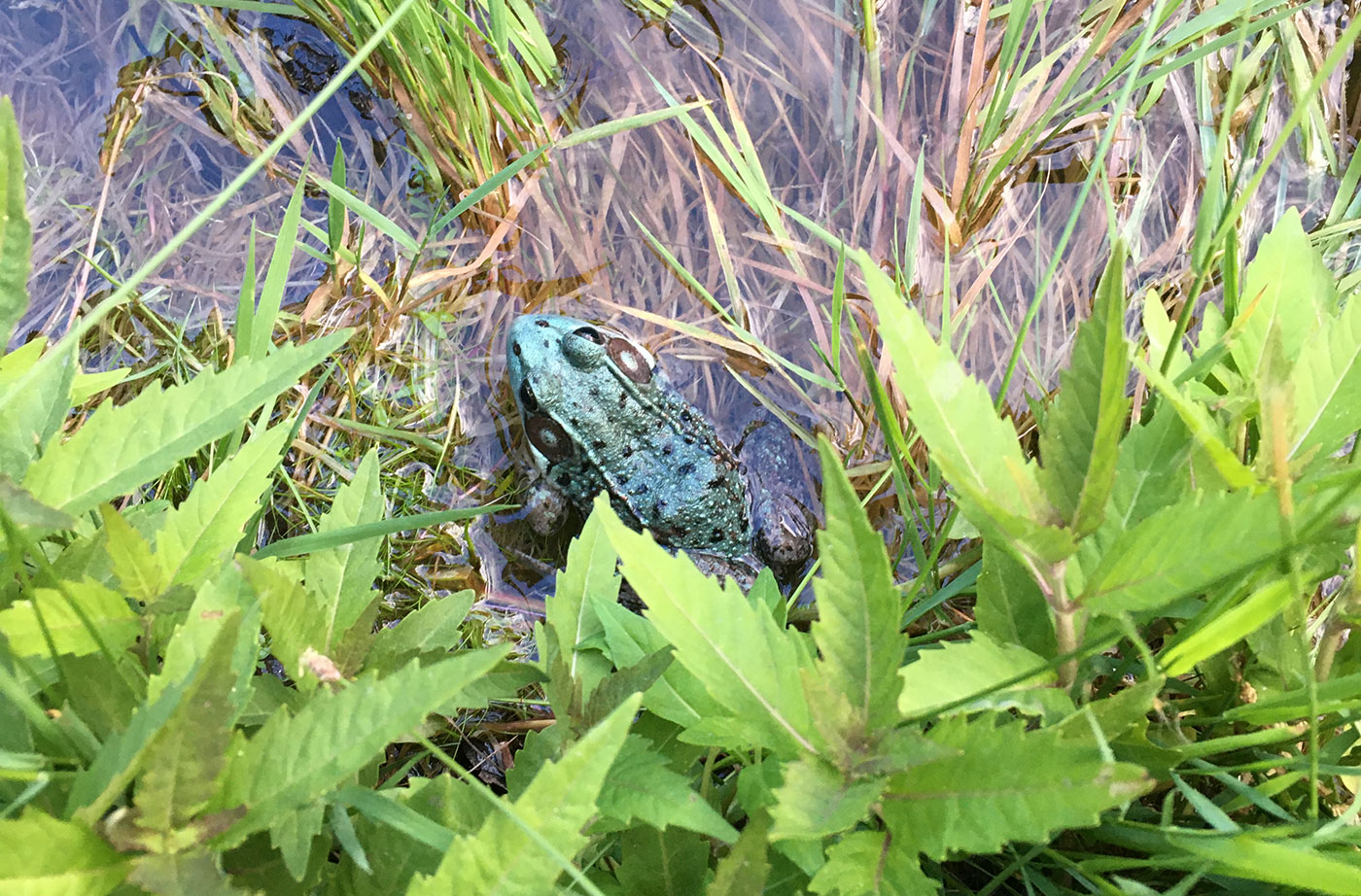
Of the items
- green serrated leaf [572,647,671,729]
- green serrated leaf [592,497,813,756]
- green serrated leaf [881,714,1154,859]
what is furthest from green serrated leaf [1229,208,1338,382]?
green serrated leaf [572,647,671,729]

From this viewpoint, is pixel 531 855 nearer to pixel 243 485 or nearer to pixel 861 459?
pixel 243 485

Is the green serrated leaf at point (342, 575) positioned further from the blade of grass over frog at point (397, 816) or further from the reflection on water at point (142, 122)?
the reflection on water at point (142, 122)

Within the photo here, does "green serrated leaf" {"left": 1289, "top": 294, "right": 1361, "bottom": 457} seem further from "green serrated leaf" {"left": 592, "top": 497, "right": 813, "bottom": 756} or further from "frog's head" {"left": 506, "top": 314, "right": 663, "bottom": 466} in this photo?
"frog's head" {"left": 506, "top": 314, "right": 663, "bottom": 466}

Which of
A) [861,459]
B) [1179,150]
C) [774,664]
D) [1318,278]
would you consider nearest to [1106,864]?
[774,664]

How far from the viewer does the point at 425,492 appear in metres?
2.35

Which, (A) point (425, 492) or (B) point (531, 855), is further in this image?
(A) point (425, 492)

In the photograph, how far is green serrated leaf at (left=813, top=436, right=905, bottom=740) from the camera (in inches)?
34.5

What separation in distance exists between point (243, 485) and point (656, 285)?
1.53 metres

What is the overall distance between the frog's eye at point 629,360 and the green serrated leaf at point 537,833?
5.48ft

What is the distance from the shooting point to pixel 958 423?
2.91 ft

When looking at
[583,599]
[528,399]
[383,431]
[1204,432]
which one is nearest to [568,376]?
[528,399]

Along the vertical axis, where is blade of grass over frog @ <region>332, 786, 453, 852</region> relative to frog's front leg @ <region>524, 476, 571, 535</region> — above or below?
above

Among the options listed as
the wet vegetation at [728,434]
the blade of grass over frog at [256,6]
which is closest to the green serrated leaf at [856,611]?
the wet vegetation at [728,434]

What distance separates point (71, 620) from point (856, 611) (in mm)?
982
